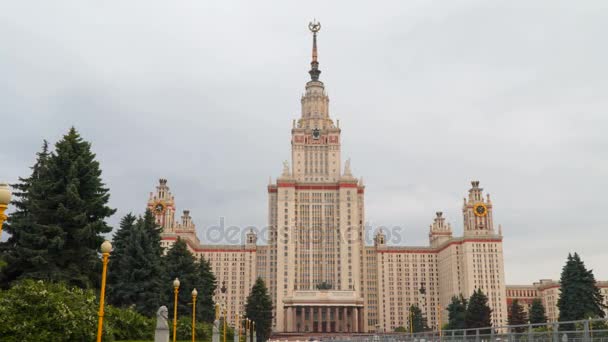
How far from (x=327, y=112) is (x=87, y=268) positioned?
132394 mm

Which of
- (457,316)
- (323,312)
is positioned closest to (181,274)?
(457,316)

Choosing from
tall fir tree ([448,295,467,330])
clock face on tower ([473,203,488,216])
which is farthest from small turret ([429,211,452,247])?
tall fir tree ([448,295,467,330])

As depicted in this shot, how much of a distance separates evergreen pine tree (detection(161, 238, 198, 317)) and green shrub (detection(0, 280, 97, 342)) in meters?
33.9

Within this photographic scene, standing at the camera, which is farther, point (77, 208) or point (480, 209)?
Result: point (480, 209)

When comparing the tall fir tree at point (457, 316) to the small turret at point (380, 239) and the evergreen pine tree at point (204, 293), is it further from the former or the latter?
the small turret at point (380, 239)

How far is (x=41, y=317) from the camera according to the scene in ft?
79.6

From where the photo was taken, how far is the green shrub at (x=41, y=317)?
23516 millimetres

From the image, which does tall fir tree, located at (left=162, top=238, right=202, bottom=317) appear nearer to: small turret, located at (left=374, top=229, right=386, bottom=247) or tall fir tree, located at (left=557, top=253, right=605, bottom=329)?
tall fir tree, located at (left=557, top=253, right=605, bottom=329)

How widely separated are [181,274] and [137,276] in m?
12.7

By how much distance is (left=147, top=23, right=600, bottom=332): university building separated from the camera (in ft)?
472

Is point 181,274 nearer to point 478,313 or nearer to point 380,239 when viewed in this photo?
point 478,313

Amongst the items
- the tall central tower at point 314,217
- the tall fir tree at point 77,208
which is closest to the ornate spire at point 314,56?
the tall central tower at point 314,217

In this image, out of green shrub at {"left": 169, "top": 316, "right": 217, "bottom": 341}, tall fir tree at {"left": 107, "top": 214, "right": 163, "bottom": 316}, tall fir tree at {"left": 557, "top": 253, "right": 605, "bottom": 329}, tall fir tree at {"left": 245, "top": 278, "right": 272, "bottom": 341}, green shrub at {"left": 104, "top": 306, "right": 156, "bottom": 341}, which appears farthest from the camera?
tall fir tree at {"left": 245, "top": 278, "right": 272, "bottom": 341}

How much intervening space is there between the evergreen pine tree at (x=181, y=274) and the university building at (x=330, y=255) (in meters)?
76.9
